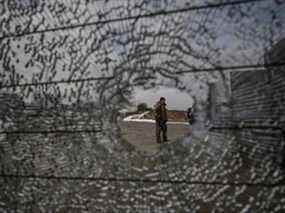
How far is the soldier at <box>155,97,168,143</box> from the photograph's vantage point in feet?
4.03

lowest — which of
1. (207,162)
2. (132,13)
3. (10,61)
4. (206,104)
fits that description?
(207,162)

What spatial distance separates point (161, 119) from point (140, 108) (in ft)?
0.28

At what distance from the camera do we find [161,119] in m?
1.26

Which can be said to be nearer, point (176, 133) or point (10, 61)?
point (176, 133)

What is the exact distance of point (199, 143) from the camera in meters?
1.19

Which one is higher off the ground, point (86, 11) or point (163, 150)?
point (86, 11)

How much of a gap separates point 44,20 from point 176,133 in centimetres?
67

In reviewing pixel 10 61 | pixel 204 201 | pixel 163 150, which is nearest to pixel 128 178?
pixel 163 150

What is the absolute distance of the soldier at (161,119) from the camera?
1229 mm

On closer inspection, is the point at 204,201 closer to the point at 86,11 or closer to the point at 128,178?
the point at 128,178

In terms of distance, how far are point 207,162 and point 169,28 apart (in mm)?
480

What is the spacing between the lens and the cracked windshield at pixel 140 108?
3.73 ft

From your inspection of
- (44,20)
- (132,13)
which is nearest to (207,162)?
(132,13)

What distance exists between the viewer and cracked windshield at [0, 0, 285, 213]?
114 cm
